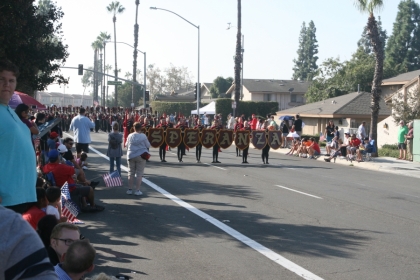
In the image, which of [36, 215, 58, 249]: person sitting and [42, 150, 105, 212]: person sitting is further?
[42, 150, 105, 212]: person sitting

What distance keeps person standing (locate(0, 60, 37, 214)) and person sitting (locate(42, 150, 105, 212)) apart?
6.42 metres

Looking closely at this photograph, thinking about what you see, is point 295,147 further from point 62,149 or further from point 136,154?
point 62,149

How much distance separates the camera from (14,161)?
4.66 m

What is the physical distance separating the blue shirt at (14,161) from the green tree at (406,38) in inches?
3581

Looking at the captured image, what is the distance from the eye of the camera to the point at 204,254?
8703mm

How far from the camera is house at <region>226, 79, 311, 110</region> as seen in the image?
81875 millimetres

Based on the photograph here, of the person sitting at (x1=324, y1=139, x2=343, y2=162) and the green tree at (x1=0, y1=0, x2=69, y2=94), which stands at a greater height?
the green tree at (x1=0, y1=0, x2=69, y2=94)

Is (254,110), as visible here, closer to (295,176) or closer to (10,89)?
(295,176)

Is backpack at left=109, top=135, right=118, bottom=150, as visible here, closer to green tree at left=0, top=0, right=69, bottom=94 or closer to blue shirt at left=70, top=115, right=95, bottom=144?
blue shirt at left=70, top=115, right=95, bottom=144

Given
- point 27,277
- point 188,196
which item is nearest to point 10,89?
point 27,277

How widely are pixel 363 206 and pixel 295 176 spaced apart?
6784 millimetres

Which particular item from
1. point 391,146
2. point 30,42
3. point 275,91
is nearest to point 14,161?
point 30,42

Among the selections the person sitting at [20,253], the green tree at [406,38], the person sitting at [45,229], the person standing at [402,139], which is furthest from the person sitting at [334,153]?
the green tree at [406,38]

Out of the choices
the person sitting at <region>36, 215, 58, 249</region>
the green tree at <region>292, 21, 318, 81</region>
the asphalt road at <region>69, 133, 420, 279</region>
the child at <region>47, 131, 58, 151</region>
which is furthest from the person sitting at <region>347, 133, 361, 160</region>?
the green tree at <region>292, 21, 318, 81</region>
